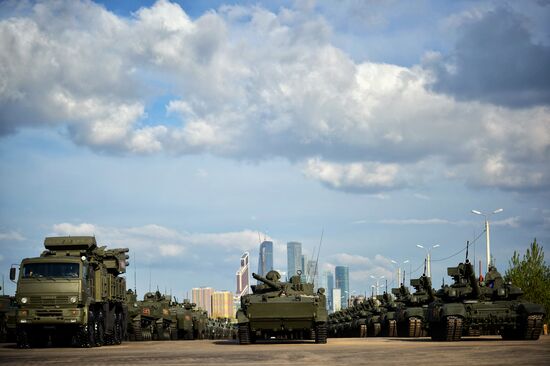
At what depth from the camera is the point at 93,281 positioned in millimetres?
35906

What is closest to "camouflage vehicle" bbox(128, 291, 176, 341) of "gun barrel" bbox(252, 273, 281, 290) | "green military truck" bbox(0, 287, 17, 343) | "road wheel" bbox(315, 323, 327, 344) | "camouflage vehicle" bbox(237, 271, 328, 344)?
"green military truck" bbox(0, 287, 17, 343)

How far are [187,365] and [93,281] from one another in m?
16.6

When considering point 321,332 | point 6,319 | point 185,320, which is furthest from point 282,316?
point 185,320

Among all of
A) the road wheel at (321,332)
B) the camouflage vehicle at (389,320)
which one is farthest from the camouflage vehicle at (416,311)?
the road wheel at (321,332)

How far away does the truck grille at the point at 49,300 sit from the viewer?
33.0 meters

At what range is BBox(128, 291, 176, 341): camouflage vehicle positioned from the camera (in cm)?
5709

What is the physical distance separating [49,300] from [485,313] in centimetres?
1700

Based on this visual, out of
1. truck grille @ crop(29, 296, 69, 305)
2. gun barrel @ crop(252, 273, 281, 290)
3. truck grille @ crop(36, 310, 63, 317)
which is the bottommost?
truck grille @ crop(36, 310, 63, 317)

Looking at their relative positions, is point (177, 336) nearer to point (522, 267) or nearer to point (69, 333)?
point (522, 267)

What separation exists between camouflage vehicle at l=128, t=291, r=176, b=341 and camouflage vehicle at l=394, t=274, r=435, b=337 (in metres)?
15.0

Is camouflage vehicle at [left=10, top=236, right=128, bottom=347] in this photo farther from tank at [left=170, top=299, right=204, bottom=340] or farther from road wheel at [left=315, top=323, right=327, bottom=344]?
tank at [left=170, top=299, right=204, bottom=340]

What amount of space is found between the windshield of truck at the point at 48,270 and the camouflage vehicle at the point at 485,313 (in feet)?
48.2

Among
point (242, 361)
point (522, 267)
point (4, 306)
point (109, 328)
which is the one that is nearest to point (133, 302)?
point (4, 306)

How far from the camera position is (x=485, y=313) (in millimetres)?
36875
